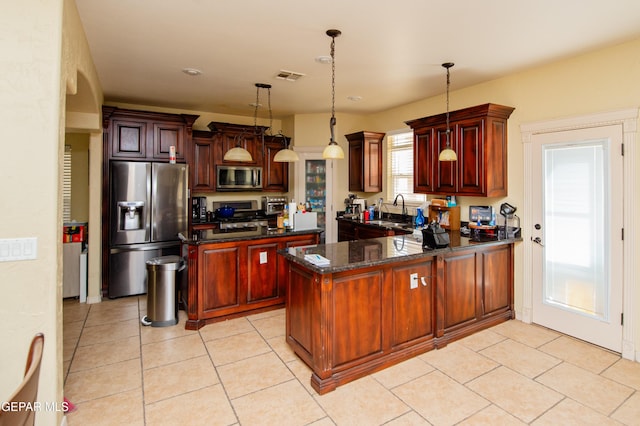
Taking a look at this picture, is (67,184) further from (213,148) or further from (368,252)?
(368,252)

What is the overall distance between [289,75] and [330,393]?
3473 mm

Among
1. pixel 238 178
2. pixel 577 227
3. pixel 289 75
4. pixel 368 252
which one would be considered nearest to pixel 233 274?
pixel 368 252

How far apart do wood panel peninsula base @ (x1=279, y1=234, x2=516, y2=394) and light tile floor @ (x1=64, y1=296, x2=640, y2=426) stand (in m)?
0.14

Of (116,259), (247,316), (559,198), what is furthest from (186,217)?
(559,198)

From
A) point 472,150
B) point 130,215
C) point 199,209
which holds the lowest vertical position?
point 130,215

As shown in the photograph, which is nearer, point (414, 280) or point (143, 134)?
point (414, 280)

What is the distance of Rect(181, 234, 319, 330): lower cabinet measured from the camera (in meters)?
3.77

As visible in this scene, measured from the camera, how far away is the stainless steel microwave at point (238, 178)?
6004mm

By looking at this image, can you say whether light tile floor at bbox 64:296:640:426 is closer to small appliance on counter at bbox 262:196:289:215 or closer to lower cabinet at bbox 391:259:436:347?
lower cabinet at bbox 391:259:436:347

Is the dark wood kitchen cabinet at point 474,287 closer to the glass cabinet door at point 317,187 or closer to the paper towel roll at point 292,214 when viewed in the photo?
the paper towel roll at point 292,214

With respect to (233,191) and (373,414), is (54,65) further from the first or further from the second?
(233,191)

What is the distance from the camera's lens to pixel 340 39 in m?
3.23

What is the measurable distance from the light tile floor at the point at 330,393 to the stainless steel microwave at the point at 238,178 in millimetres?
2942

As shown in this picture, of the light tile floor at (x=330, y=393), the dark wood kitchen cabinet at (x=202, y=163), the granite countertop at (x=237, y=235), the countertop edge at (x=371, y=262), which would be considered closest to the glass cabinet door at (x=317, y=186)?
the dark wood kitchen cabinet at (x=202, y=163)
